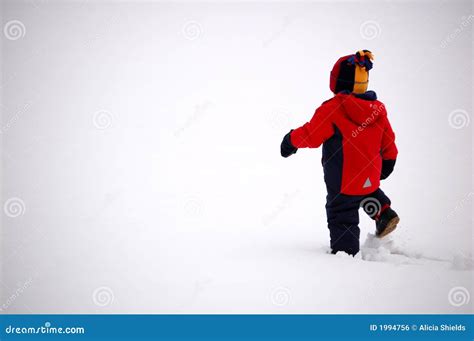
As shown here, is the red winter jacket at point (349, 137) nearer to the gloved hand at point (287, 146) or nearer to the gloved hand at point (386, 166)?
the gloved hand at point (287, 146)

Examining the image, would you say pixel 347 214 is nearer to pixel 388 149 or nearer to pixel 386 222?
pixel 386 222

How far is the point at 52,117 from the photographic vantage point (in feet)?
36.9

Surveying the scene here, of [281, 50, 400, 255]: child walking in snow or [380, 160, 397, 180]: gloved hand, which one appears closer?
[281, 50, 400, 255]: child walking in snow

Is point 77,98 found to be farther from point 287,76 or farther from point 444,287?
point 444,287

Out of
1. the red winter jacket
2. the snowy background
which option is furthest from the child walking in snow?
the snowy background

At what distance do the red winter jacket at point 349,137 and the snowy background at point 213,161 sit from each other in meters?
0.46

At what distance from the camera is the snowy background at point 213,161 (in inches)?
90.3

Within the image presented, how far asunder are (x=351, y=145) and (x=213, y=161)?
552 centimetres

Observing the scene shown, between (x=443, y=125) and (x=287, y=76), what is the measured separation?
5947 millimetres

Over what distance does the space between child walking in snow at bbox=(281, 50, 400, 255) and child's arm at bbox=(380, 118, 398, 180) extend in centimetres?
10

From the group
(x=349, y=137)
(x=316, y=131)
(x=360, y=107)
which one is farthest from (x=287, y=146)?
(x=360, y=107)

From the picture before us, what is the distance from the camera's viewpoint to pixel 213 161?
328 inches

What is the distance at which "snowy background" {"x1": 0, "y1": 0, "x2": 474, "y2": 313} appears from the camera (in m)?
2.29

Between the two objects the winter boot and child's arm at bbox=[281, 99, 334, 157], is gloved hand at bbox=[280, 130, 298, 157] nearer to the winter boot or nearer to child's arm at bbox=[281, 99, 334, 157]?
A: child's arm at bbox=[281, 99, 334, 157]
